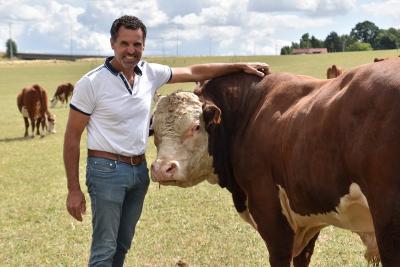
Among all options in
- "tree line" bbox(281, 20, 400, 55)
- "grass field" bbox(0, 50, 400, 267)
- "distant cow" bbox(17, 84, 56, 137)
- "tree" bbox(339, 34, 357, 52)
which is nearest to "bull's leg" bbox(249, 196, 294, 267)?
"grass field" bbox(0, 50, 400, 267)

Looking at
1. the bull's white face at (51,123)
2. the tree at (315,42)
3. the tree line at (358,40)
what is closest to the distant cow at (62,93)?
the bull's white face at (51,123)

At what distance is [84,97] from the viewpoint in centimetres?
427

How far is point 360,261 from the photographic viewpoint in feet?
20.7

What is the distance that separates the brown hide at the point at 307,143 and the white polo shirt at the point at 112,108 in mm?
559

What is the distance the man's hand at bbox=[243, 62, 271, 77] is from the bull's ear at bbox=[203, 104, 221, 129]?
609 mm

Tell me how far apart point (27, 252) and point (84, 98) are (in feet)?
11.8

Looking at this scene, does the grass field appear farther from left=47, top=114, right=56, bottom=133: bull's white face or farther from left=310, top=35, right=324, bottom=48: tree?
left=310, top=35, right=324, bottom=48: tree

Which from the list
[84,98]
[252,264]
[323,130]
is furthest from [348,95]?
[252,264]

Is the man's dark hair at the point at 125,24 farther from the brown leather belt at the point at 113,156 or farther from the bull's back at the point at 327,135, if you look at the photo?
the bull's back at the point at 327,135

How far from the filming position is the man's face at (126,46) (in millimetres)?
4293

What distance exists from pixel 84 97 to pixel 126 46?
0.49 meters

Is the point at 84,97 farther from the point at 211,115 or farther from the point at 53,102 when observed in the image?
the point at 53,102

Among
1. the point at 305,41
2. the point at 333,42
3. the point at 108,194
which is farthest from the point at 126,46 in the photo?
the point at 305,41

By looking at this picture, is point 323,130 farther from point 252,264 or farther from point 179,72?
point 252,264
